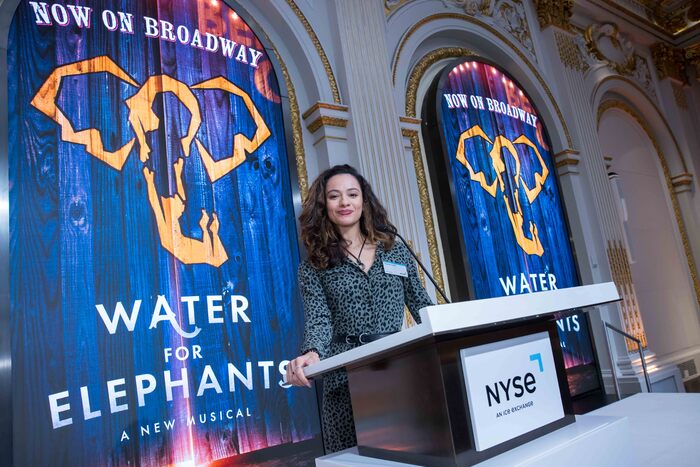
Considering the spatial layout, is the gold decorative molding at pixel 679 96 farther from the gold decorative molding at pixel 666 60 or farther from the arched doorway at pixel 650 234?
the arched doorway at pixel 650 234

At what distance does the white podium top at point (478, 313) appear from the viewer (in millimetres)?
722

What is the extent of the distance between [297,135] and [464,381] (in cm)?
249

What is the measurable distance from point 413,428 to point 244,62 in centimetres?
A: 257

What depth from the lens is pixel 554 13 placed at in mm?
5234

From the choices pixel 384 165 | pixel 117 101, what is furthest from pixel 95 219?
pixel 384 165

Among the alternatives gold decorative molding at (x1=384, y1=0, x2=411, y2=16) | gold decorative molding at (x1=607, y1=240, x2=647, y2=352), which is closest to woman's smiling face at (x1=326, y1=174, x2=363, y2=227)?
gold decorative molding at (x1=384, y1=0, x2=411, y2=16)

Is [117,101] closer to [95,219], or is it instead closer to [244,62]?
[95,219]

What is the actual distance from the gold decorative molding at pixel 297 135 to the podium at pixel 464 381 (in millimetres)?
2093

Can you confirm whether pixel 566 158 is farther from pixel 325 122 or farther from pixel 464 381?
pixel 464 381

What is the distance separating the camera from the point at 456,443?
779 mm

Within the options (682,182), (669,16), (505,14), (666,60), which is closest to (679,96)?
(666,60)

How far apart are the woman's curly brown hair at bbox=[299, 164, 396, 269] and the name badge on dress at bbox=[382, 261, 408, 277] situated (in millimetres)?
89

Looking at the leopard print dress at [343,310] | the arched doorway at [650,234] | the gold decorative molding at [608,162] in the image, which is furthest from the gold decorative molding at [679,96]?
the leopard print dress at [343,310]

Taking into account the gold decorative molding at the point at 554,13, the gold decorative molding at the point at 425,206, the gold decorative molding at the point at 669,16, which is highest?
the gold decorative molding at the point at 669,16
